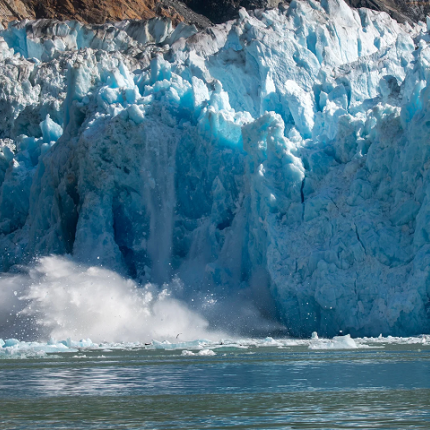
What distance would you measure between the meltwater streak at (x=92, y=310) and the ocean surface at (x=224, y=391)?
9.38 m

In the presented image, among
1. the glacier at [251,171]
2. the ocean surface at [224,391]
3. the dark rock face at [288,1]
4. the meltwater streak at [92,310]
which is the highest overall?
the dark rock face at [288,1]

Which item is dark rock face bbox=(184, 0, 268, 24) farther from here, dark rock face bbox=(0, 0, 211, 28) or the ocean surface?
the ocean surface

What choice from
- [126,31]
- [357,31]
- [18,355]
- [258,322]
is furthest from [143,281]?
[126,31]

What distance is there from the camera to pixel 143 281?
105 ft

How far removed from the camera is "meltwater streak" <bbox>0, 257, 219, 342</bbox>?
29.4m

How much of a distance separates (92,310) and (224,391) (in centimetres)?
1890

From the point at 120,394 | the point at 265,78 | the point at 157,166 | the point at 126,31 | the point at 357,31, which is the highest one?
the point at 126,31

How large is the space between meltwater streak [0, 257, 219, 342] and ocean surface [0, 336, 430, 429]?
9384 millimetres

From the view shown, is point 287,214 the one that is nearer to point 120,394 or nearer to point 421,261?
point 421,261

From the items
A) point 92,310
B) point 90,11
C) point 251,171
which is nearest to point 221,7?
point 90,11

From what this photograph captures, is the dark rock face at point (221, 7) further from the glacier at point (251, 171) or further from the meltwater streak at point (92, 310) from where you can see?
the meltwater streak at point (92, 310)

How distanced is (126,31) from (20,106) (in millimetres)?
14714

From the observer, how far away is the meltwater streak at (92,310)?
1159 inches

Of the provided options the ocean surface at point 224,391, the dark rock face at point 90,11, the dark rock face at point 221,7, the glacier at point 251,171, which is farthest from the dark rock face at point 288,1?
the ocean surface at point 224,391
